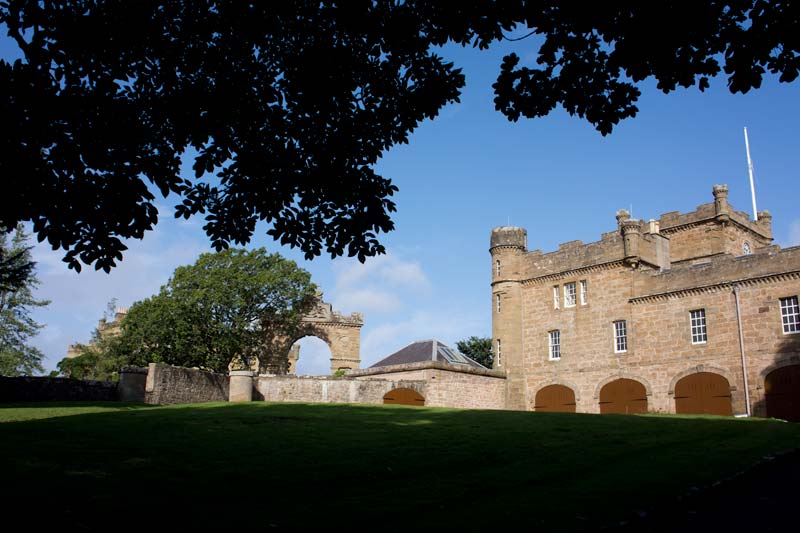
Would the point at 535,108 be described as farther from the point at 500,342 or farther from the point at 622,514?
the point at 500,342

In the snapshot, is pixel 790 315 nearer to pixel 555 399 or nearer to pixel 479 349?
pixel 555 399

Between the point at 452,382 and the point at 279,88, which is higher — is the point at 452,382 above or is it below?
below

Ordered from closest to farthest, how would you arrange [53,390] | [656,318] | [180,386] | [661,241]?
[53,390], [180,386], [656,318], [661,241]

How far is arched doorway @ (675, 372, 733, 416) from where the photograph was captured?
3416 cm

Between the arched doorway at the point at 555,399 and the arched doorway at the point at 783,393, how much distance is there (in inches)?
435

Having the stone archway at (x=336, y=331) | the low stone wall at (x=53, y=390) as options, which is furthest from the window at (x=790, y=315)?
the low stone wall at (x=53, y=390)

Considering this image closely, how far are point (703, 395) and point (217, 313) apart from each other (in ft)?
90.8

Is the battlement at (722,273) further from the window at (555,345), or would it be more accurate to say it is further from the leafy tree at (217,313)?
the leafy tree at (217,313)

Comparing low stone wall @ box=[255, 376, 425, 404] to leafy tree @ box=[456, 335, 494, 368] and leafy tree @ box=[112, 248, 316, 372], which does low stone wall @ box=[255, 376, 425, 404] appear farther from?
leafy tree @ box=[456, 335, 494, 368]

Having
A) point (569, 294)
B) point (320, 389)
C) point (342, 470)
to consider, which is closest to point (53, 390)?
point (320, 389)

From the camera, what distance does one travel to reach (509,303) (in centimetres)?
4450

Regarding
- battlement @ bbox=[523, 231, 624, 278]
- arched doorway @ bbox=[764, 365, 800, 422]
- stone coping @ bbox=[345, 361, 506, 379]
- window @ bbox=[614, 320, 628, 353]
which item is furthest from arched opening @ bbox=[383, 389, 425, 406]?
arched doorway @ bbox=[764, 365, 800, 422]

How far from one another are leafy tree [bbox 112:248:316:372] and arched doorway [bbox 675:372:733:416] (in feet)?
75.9

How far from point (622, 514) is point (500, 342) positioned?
36195 millimetres
